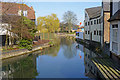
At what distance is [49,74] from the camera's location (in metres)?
8.19

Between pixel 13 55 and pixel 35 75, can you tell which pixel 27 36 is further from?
pixel 35 75

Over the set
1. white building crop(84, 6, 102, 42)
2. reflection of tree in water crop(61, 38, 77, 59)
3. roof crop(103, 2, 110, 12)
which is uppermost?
roof crop(103, 2, 110, 12)

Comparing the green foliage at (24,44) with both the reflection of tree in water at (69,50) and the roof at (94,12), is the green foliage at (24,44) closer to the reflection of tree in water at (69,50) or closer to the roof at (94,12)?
→ the reflection of tree in water at (69,50)

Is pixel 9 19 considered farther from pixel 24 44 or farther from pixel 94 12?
pixel 94 12

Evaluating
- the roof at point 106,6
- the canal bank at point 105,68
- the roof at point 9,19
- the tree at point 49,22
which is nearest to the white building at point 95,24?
the roof at point 106,6

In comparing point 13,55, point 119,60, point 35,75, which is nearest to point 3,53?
point 13,55

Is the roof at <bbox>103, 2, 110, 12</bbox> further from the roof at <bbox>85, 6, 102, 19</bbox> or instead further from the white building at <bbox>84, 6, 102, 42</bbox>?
the roof at <bbox>85, 6, 102, 19</bbox>

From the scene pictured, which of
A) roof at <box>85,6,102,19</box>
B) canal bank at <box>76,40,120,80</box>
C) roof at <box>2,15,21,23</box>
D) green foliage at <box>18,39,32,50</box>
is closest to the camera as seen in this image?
canal bank at <box>76,40,120,80</box>

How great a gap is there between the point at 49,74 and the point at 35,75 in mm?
876

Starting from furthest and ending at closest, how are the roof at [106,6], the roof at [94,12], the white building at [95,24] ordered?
the roof at [94,12] → the white building at [95,24] → the roof at [106,6]

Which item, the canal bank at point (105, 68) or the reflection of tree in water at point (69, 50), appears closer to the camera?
the canal bank at point (105, 68)

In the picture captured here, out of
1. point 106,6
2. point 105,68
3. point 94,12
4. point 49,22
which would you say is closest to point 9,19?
point 105,68

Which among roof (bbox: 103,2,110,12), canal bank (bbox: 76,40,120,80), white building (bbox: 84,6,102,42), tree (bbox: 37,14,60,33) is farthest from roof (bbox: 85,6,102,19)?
tree (bbox: 37,14,60,33)

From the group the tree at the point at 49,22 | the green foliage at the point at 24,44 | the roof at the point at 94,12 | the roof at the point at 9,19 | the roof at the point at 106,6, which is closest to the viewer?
the roof at the point at 9,19
